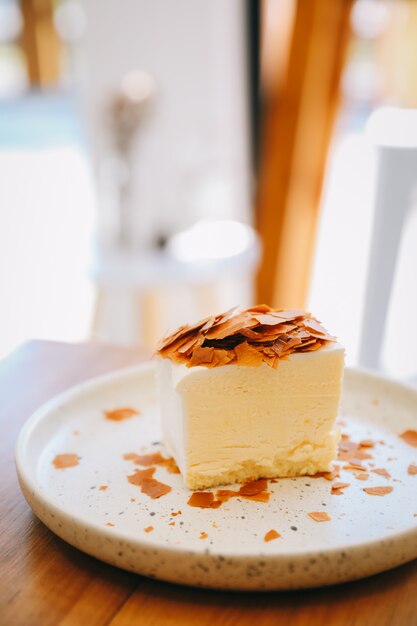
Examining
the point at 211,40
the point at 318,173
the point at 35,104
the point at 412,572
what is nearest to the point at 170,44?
the point at 211,40

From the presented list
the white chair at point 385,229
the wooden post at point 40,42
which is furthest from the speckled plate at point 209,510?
the wooden post at point 40,42

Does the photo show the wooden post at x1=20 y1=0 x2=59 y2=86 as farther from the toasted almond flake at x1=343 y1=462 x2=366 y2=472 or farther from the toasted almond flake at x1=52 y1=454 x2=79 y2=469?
the toasted almond flake at x1=343 y1=462 x2=366 y2=472

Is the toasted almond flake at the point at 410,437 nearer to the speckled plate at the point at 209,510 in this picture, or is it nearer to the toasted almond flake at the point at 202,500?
the speckled plate at the point at 209,510

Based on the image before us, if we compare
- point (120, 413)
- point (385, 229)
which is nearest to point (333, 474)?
point (120, 413)

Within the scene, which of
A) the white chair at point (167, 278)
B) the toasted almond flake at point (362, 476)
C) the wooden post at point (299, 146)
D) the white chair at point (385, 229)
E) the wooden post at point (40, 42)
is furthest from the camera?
the wooden post at point (40, 42)

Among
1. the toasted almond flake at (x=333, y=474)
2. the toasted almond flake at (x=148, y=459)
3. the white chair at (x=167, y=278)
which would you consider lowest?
the white chair at (x=167, y=278)

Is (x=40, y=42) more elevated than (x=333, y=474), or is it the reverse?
(x=40, y=42)

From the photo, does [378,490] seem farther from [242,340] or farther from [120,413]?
[120,413]
